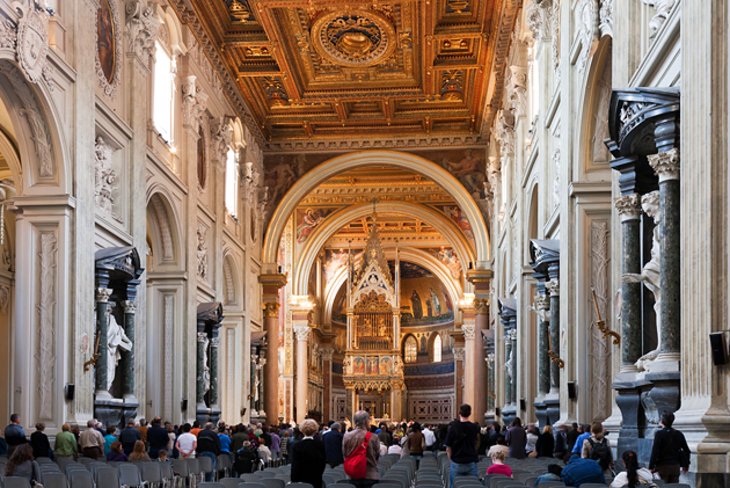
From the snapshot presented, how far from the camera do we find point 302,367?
4797 cm

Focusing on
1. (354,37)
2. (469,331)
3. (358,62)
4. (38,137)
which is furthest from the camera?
(469,331)

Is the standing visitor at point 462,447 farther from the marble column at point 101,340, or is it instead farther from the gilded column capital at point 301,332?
the gilded column capital at point 301,332

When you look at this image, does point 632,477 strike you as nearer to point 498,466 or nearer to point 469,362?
point 498,466

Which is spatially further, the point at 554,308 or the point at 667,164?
the point at 554,308

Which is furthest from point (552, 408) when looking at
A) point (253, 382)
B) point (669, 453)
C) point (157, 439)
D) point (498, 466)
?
point (253, 382)

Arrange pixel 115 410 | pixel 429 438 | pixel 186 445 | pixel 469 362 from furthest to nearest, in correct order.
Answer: pixel 469 362 → pixel 429 438 → pixel 115 410 → pixel 186 445

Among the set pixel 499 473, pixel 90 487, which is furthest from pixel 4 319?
pixel 499 473

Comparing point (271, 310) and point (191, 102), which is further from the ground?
point (191, 102)

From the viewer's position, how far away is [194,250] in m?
26.1

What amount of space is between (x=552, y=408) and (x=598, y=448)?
6487mm

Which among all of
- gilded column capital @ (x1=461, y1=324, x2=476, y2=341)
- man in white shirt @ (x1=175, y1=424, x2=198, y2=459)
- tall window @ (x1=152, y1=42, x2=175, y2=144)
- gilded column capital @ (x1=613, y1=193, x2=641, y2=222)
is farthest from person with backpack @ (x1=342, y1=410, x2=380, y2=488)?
gilded column capital @ (x1=461, y1=324, x2=476, y2=341)

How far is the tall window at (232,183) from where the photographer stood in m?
31.5

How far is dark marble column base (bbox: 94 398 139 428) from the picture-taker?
1845 cm

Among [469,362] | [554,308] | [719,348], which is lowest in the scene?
[469,362]
